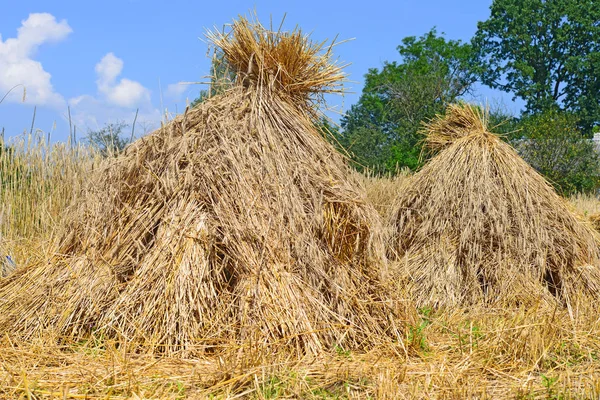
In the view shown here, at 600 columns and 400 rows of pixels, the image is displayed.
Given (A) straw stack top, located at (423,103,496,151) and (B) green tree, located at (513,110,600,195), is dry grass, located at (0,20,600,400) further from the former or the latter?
(B) green tree, located at (513,110,600,195)

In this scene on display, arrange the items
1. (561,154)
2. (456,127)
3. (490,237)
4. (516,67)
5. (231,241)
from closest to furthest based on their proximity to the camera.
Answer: (231,241)
(490,237)
(456,127)
(561,154)
(516,67)

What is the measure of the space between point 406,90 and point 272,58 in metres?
19.6

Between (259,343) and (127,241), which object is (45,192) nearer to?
(127,241)

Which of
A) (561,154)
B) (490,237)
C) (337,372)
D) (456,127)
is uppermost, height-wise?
(561,154)

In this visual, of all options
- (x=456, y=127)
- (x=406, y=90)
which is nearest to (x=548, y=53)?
(x=406, y=90)

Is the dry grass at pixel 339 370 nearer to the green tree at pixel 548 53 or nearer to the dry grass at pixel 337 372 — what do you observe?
the dry grass at pixel 337 372

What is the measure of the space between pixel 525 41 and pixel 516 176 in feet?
93.5

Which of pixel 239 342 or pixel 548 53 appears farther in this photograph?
pixel 548 53

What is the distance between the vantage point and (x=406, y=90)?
939 inches

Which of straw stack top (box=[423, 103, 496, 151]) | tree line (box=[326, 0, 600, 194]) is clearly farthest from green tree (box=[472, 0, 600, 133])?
straw stack top (box=[423, 103, 496, 151])

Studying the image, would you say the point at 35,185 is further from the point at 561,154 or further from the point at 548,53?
the point at 548,53

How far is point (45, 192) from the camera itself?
7.92 meters

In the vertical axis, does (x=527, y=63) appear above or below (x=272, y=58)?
above

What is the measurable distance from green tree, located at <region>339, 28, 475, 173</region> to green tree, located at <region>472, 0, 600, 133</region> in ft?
7.60
